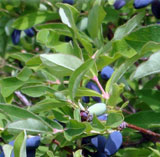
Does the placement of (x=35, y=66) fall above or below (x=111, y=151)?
above

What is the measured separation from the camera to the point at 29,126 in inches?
34.4

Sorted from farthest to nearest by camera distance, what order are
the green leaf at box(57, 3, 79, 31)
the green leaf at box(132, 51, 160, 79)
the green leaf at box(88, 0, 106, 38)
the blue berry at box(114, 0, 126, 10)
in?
the blue berry at box(114, 0, 126, 10), the green leaf at box(88, 0, 106, 38), the green leaf at box(57, 3, 79, 31), the green leaf at box(132, 51, 160, 79)

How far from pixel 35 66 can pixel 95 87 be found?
0.67 ft

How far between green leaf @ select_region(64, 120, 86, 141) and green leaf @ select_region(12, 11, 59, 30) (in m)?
0.67

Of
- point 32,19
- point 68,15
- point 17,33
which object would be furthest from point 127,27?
point 17,33

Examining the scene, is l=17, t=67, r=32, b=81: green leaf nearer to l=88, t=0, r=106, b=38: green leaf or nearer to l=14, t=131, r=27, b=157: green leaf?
l=88, t=0, r=106, b=38: green leaf

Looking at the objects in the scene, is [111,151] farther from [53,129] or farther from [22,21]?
[22,21]

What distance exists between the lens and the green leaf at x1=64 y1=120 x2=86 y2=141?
882mm

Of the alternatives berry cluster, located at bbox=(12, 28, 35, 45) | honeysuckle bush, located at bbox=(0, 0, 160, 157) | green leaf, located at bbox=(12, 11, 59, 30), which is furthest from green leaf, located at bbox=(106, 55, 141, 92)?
berry cluster, located at bbox=(12, 28, 35, 45)

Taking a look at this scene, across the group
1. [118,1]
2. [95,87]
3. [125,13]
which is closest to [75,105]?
[95,87]

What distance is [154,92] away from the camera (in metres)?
1.18

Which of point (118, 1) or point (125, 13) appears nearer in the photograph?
point (118, 1)

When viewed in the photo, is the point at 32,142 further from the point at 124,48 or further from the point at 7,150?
the point at 124,48

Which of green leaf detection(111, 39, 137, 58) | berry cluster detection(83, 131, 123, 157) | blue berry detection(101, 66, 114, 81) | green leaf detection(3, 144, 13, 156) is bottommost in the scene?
berry cluster detection(83, 131, 123, 157)
